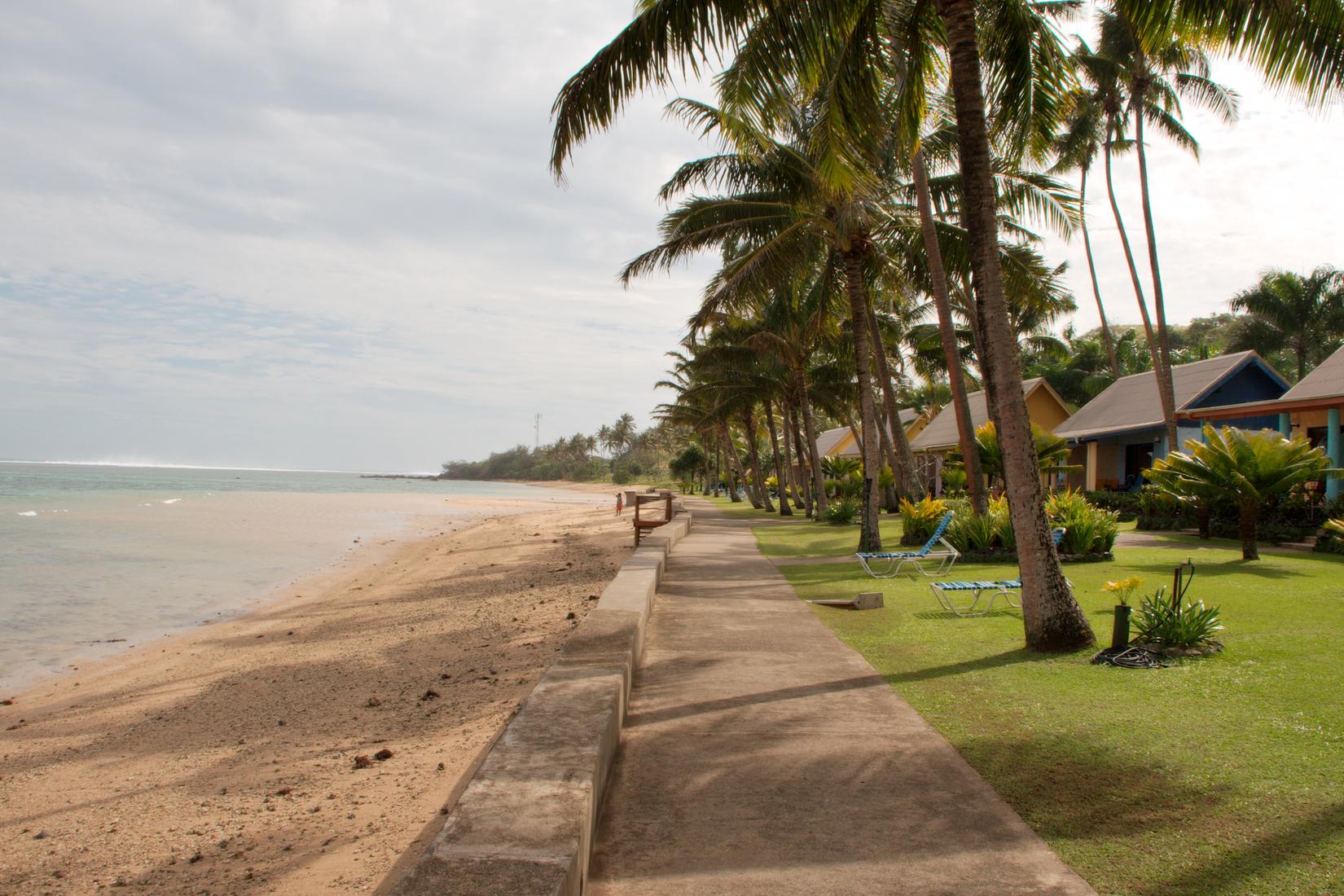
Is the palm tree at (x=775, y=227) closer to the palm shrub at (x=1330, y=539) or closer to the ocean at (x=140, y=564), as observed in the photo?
the palm shrub at (x=1330, y=539)

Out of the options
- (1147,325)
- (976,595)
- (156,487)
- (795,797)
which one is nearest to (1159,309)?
(1147,325)

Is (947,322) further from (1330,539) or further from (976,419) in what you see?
(976,419)

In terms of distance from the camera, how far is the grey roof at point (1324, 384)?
50.6 feet

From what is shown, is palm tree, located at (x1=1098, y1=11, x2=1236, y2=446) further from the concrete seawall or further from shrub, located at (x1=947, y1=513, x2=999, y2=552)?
the concrete seawall

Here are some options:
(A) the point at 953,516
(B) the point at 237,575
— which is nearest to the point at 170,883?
(A) the point at 953,516

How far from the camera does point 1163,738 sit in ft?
15.1

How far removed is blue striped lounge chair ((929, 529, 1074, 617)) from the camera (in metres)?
8.62

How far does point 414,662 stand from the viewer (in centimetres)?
853

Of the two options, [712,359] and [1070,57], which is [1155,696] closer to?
[1070,57]

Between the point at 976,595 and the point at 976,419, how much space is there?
2437cm

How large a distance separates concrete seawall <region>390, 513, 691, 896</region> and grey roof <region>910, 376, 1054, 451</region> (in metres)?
28.4

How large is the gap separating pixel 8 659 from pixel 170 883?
7.80 metres

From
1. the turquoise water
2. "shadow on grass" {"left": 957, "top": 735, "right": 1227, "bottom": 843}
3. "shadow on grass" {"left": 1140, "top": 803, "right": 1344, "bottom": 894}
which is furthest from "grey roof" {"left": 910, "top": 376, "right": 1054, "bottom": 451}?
the turquoise water

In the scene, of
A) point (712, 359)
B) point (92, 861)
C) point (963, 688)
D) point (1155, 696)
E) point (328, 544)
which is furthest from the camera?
point (712, 359)
